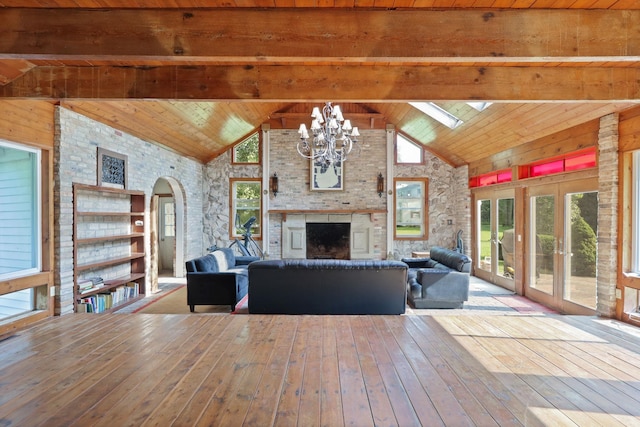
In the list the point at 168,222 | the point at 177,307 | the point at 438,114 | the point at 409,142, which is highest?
the point at 438,114

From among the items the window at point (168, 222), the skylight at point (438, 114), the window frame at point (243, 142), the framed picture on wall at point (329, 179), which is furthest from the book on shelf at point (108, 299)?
the skylight at point (438, 114)

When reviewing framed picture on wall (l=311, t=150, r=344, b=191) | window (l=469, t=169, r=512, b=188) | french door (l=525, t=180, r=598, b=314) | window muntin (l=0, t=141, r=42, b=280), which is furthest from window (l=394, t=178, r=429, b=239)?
window muntin (l=0, t=141, r=42, b=280)

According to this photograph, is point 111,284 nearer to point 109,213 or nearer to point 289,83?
point 109,213

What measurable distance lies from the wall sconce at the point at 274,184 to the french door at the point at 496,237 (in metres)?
4.95

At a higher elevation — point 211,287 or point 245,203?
point 245,203

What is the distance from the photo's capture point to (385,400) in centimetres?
214

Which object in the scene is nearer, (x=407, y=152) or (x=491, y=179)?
(x=491, y=179)

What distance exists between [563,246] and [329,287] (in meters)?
3.66

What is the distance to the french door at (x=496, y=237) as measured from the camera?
656 cm

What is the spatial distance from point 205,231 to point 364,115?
5.18 m

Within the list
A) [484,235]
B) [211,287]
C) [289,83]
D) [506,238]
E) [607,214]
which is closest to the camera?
[289,83]

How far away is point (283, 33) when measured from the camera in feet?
8.04

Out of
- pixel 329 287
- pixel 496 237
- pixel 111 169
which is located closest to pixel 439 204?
pixel 496 237

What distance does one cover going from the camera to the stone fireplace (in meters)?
8.90
